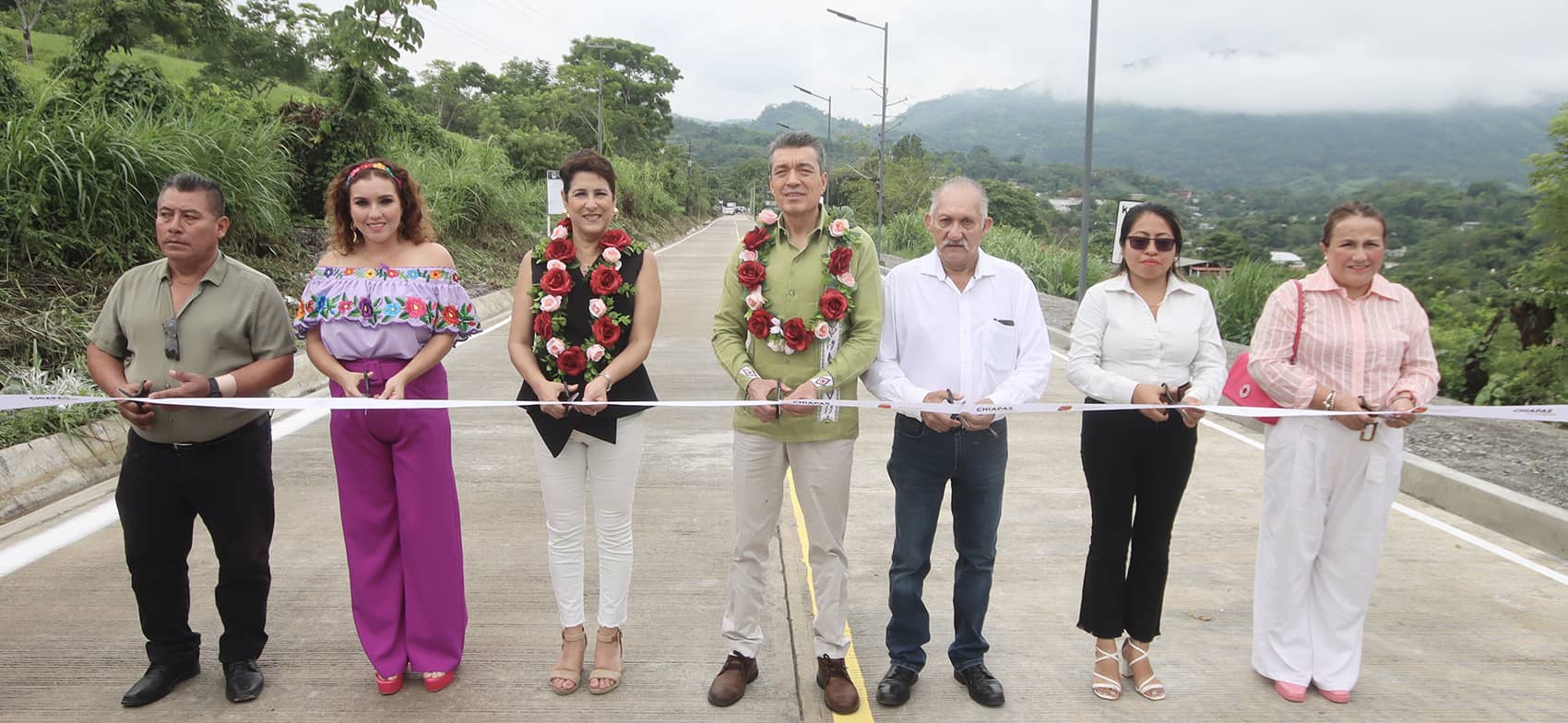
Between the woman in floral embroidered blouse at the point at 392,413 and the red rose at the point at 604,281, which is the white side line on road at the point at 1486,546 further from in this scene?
the woman in floral embroidered blouse at the point at 392,413

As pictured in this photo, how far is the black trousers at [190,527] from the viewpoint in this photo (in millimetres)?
3666

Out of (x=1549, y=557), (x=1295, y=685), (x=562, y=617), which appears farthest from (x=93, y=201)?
(x=1549, y=557)

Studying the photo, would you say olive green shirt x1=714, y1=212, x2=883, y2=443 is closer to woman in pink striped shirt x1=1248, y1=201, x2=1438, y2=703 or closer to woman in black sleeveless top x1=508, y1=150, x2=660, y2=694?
woman in black sleeveless top x1=508, y1=150, x2=660, y2=694

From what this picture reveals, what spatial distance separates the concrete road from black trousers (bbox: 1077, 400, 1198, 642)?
33cm

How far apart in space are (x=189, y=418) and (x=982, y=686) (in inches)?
119

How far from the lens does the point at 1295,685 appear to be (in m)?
3.92

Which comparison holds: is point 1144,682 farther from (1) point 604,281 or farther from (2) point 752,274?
(1) point 604,281

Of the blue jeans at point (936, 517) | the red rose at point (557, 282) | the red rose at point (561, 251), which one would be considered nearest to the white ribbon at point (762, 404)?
the blue jeans at point (936, 517)

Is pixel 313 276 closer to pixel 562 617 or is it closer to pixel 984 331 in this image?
pixel 562 617

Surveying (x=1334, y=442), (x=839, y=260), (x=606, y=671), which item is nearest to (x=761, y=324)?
(x=839, y=260)

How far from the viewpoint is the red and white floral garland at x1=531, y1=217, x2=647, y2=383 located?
3.72 m

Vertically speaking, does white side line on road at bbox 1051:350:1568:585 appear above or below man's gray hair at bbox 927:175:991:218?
below

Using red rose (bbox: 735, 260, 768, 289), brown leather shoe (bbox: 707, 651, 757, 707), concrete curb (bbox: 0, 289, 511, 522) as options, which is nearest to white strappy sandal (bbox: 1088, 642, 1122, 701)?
brown leather shoe (bbox: 707, 651, 757, 707)

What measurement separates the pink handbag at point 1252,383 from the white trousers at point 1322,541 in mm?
104
